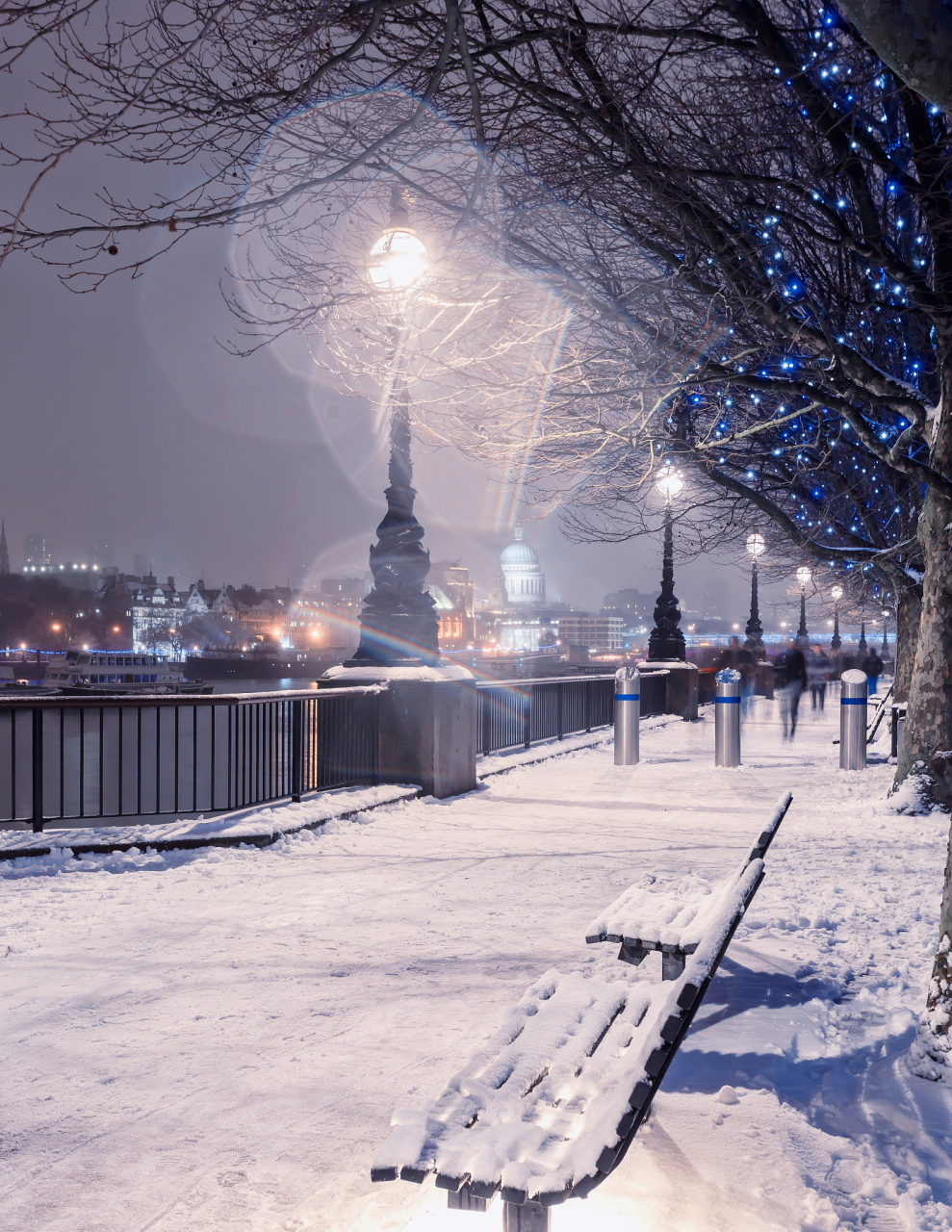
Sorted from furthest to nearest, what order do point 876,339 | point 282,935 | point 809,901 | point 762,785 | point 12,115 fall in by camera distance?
point 876,339, point 762,785, point 809,901, point 282,935, point 12,115

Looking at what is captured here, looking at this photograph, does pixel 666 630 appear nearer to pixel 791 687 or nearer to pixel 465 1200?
pixel 791 687

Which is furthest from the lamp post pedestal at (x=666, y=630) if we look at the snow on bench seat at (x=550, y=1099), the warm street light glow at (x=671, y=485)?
the snow on bench seat at (x=550, y=1099)

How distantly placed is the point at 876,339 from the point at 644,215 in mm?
6957

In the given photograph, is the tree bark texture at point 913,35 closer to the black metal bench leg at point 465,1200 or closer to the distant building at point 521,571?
the black metal bench leg at point 465,1200

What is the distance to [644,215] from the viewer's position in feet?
26.2

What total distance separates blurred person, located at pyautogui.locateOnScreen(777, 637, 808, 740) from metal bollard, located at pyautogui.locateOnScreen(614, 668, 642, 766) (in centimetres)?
611

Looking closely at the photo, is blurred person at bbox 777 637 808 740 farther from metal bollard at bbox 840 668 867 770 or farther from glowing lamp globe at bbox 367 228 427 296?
glowing lamp globe at bbox 367 228 427 296

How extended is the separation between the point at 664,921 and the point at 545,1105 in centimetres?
180

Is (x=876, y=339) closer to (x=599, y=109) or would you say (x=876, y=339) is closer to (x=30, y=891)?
(x=599, y=109)

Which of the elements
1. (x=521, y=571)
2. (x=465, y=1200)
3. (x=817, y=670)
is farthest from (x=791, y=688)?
(x=521, y=571)

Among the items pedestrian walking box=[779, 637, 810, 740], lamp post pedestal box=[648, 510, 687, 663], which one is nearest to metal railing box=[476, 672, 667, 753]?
lamp post pedestal box=[648, 510, 687, 663]

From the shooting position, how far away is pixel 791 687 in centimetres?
4153

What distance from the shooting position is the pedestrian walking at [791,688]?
2344cm

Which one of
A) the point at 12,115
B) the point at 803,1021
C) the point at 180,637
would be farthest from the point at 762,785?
the point at 180,637
